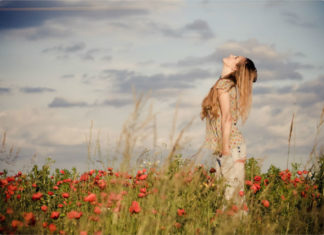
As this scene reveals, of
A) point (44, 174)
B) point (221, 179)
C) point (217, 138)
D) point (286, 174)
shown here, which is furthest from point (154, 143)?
point (44, 174)

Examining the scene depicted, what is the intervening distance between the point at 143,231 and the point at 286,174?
2.66m

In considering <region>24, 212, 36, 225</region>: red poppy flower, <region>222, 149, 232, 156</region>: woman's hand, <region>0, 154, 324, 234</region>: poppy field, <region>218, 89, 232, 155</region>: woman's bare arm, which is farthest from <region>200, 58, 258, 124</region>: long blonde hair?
<region>24, 212, 36, 225</region>: red poppy flower

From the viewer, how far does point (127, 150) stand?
2.84m

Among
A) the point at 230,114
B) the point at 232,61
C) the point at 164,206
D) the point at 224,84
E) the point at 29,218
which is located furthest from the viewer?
the point at 232,61

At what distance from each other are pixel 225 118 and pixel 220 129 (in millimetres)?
182

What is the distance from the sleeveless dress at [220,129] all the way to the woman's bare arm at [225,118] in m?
0.09

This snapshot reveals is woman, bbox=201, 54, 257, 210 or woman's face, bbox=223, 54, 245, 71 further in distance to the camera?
woman's face, bbox=223, 54, 245, 71

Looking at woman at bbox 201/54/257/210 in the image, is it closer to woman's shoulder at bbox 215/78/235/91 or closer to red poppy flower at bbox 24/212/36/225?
woman's shoulder at bbox 215/78/235/91

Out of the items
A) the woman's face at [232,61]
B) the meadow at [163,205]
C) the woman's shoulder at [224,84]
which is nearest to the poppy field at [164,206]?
the meadow at [163,205]

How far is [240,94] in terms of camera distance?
4141mm

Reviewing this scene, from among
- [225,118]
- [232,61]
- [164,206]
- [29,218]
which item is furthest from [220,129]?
[29,218]

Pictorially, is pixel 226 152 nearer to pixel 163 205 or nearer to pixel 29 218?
pixel 163 205

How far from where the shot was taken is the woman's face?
13.9 feet

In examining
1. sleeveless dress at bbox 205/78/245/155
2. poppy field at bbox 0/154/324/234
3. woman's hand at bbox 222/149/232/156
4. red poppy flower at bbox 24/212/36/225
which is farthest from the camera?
sleeveless dress at bbox 205/78/245/155
